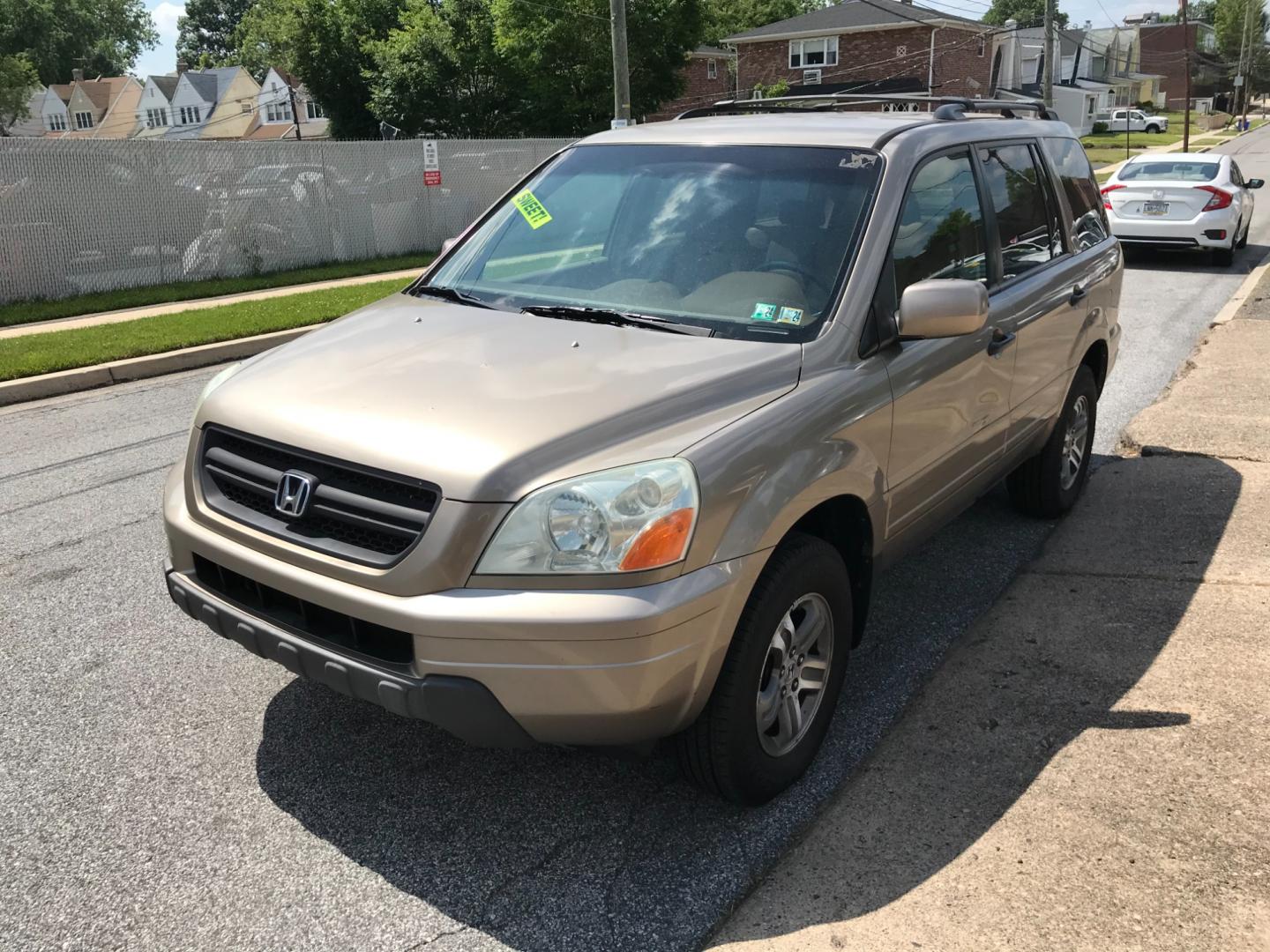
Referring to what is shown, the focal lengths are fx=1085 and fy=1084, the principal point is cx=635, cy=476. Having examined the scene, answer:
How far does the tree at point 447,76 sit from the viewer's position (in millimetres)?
39531

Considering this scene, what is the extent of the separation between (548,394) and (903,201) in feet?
4.93

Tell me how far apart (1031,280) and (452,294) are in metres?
2.42

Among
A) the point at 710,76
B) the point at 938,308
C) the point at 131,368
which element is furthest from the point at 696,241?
the point at 710,76

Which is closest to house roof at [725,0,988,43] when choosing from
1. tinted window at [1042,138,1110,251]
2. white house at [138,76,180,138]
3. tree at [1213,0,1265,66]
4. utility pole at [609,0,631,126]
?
utility pole at [609,0,631,126]

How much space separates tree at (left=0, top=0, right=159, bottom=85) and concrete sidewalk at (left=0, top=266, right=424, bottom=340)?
82.5 m

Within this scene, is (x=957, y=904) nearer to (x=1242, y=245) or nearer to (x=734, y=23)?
(x=1242, y=245)

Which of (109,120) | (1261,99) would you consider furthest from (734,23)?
(1261,99)

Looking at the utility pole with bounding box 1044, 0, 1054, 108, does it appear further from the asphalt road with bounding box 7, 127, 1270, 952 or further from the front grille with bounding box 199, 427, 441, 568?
the front grille with bounding box 199, 427, 441, 568

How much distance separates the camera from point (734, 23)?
7062 centimetres

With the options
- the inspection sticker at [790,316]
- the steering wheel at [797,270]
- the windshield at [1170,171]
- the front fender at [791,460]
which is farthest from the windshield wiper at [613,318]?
the windshield at [1170,171]

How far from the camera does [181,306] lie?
44.0ft

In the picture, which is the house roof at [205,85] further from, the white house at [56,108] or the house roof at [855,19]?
the house roof at [855,19]

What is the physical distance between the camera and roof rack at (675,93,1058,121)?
4578mm

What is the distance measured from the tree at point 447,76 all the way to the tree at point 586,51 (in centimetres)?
124
